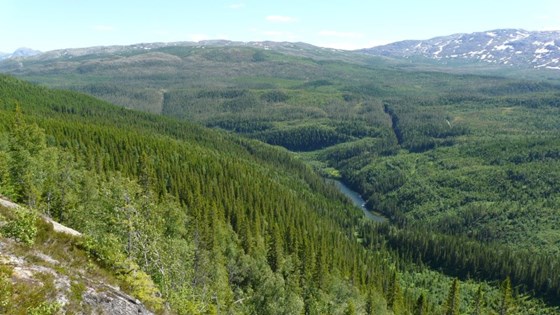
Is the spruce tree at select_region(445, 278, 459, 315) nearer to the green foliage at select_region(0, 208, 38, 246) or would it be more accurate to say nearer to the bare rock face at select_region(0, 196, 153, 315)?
the bare rock face at select_region(0, 196, 153, 315)

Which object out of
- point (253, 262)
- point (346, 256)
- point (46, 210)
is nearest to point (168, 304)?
point (46, 210)

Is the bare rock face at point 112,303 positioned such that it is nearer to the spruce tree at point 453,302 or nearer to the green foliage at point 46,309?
the green foliage at point 46,309

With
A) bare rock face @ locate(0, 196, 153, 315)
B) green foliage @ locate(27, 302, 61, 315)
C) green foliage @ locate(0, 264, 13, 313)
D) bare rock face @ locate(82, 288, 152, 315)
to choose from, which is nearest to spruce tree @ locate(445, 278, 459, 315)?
bare rock face @ locate(0, 196, 153, 315)

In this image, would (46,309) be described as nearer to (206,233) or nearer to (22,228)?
(22,228)

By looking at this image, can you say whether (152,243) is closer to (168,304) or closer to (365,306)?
(168,304)

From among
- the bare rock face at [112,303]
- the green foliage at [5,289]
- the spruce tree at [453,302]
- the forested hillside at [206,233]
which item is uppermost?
the green foliage at [5,289]

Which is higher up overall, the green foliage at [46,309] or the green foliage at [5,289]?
the green foliage at [5,289]

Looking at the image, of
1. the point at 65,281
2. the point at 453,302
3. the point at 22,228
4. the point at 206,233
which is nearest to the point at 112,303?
the point at 65,281

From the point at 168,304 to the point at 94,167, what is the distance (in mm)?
83236

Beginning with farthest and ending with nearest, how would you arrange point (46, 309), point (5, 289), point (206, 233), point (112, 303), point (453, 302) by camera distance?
point (453, 302), point (206, 233), point (112, 303), point (46, 309), point (5, 289)

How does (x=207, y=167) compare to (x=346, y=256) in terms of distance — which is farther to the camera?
(x=207, y=167)

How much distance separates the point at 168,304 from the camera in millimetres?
34812

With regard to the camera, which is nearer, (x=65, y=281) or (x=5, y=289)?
(x=5, y=289)

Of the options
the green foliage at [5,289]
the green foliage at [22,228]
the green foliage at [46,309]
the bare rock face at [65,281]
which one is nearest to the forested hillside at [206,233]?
the green foliage at [5,289]
